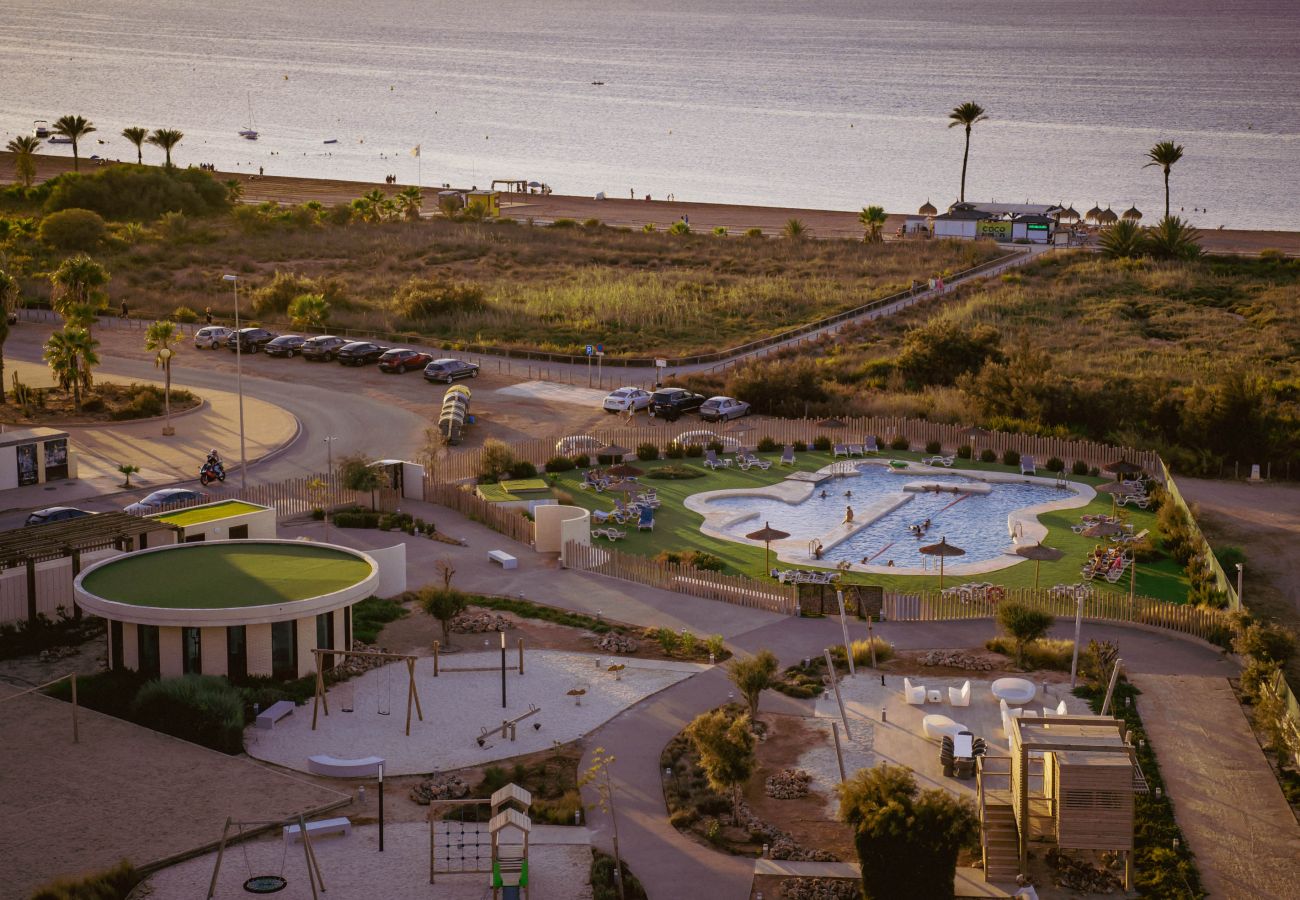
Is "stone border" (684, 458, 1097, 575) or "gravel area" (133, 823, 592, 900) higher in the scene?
"stone border" (684, 458, 1097, 575)

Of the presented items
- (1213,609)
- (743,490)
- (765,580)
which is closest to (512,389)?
(743,490)

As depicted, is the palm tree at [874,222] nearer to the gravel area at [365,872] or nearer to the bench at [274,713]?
the bench at [274,713]

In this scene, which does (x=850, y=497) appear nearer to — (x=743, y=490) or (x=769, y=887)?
(x=743, y=490)

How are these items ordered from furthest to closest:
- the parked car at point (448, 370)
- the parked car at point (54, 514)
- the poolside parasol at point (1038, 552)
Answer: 1. the parked car at point (448, 370)
2. the parked car at point (54, 514)
3. the poolside parasol at point (1038, 552)

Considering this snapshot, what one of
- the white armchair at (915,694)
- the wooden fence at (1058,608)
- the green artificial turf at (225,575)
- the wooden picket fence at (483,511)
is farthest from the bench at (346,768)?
the wooden picket fence at (483,511)

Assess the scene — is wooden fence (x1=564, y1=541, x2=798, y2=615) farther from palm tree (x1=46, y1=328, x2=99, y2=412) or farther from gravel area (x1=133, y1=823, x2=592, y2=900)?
palm tree (x1=46, y1=328, x2=99, y2=412)

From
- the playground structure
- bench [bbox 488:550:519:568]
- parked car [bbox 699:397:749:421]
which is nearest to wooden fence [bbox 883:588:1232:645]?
bench [bbox 488:550:519:568]
